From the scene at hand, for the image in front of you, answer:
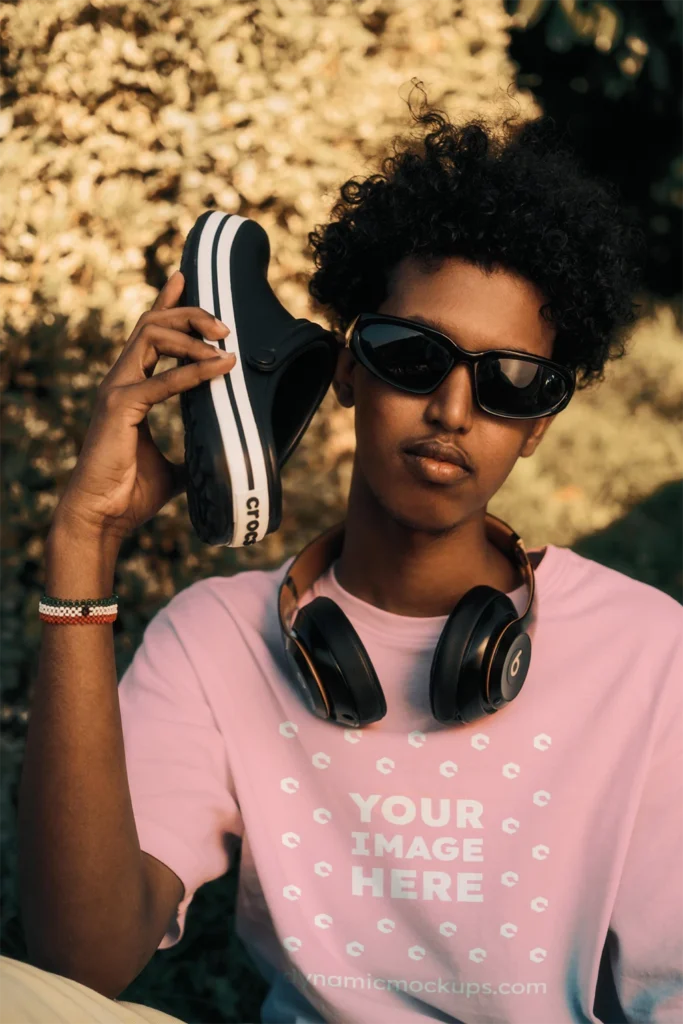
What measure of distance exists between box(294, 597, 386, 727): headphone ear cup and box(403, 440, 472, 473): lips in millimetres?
337

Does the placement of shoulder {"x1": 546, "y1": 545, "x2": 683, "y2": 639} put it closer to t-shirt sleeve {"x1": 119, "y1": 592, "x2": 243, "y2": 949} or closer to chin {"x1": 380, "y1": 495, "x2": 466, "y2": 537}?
chin {"x1": 380, "y1": 495, "x2": 466, "y2": 537}

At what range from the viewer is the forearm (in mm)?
1776

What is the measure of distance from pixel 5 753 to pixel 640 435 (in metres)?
3.78

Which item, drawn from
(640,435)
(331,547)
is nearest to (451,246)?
(331,547)

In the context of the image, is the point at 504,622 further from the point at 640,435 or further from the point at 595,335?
the point at 640,435

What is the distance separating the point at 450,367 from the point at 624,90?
385 centimetres

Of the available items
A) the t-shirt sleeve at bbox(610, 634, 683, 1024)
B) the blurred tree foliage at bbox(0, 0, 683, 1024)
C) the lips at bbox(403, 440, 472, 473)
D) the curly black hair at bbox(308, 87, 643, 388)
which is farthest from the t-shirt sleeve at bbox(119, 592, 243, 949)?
the blurred tree foliage at bbox(0, 0, 683, 1024)

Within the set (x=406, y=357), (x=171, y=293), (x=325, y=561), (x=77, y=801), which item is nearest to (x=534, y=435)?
(x=406, y=357)

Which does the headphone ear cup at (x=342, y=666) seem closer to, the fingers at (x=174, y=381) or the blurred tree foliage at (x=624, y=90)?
the fingers at (x=174, y=381)

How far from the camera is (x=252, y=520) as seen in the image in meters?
1.80

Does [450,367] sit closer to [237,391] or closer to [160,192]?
[237,391]

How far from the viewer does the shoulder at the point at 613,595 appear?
6.96 feet

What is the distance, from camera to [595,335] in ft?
7.68

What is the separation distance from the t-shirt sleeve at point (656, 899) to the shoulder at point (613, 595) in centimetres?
17
